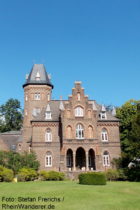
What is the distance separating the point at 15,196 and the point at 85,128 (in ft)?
90.5

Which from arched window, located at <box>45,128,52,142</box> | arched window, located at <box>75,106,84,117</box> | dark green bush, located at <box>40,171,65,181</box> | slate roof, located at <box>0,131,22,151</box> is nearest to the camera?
dark green bush, located at <box>40,171,65,181</box>

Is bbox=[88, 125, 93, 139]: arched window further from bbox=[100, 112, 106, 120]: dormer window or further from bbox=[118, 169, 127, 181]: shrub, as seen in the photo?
bbox=[118, 169, 127, 181]: shrub

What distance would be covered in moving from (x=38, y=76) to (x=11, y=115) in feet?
107

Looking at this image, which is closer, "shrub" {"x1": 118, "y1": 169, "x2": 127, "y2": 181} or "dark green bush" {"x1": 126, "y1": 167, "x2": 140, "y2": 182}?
"dark green bush" {"x1": 126, "y1": 167, "x2": 140, "y2": 182}

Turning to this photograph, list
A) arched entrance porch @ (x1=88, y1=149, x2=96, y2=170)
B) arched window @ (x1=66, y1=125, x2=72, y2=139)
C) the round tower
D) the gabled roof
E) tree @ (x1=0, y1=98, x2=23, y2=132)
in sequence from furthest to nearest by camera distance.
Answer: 1. tree @ (x1=0, y1=98, x2=23, y2=132)
2. the gabled roof
3. the round tower
4. arched entrance porch @ (x1=88, y1=149, x2=96, y2=170)
5. arched window @ (x1=66, y1=125, x2=72, y2=139)

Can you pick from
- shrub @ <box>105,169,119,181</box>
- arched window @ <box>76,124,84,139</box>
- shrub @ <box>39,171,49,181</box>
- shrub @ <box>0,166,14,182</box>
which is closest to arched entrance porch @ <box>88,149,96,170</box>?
arched window @ <box>76,124,84,139</box>

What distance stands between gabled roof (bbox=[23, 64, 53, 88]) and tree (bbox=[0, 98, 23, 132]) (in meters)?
30.1

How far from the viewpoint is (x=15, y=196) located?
1820 cm

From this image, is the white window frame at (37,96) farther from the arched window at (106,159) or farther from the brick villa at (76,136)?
the arched window at (106,159)

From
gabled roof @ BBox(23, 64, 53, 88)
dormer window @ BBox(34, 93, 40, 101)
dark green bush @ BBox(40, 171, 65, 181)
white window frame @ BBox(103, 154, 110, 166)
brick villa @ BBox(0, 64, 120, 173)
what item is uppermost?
gabled roof @ BBox(23, 64, 53, 88)

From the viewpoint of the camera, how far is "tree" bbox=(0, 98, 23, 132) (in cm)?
8506

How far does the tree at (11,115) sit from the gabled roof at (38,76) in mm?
30127

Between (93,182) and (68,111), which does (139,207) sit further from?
(68,111)

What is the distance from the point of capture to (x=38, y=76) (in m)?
59.6
